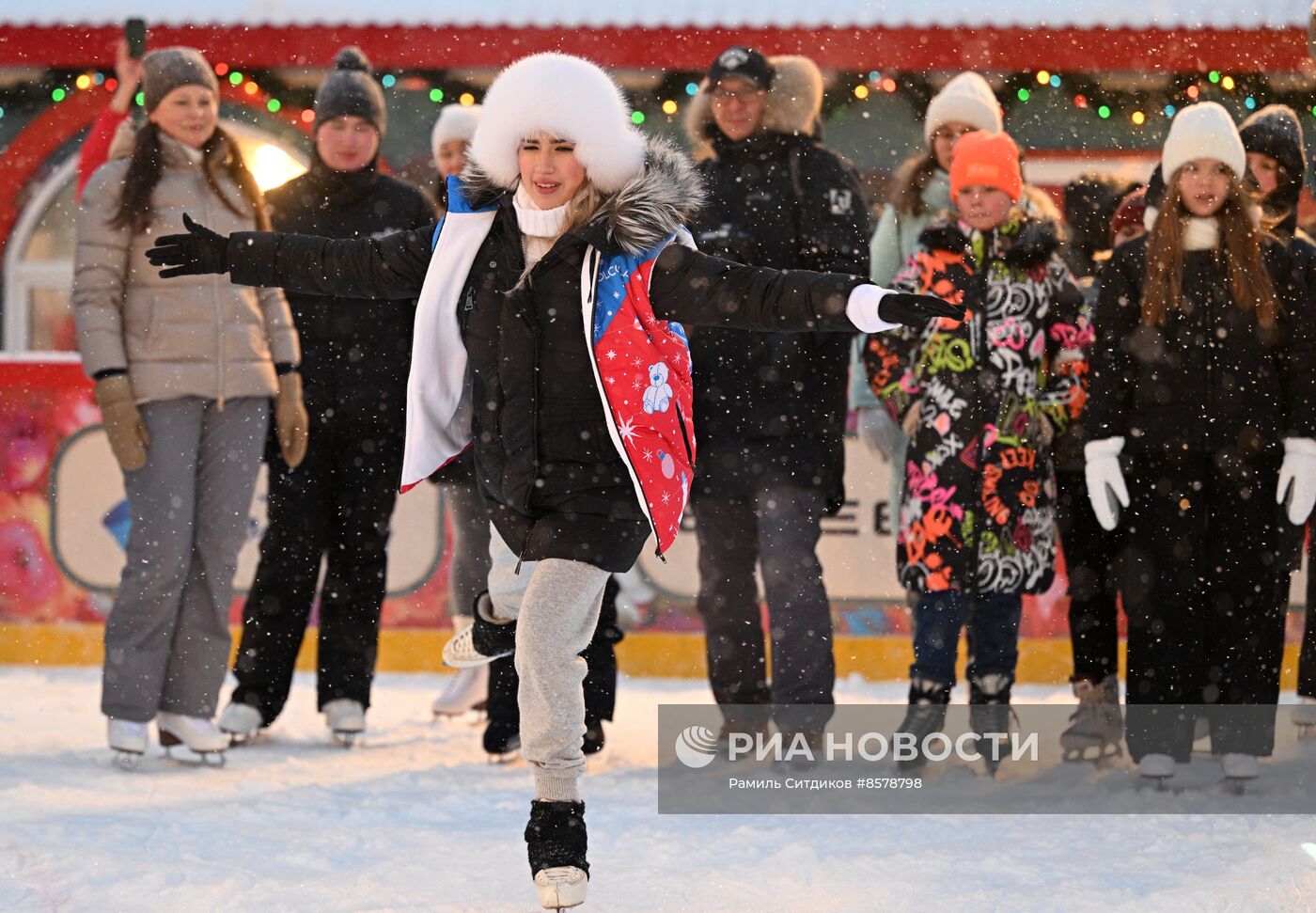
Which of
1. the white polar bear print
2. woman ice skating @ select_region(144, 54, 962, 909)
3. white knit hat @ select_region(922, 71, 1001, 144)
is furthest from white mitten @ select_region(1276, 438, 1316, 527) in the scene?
the white polar bear print

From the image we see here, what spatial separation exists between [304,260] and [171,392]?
1606 millimetres

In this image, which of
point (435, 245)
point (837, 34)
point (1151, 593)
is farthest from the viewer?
point (837, 34)

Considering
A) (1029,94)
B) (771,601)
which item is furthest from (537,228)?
(1029,94)

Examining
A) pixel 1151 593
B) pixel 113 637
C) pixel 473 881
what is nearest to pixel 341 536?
pixel 113 637

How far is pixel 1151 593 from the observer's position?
17.0ft

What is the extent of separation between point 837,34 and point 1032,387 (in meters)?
4.18

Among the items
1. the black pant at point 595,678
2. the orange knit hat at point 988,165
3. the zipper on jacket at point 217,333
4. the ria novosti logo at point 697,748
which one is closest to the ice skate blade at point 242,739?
the black pant at point 595,678

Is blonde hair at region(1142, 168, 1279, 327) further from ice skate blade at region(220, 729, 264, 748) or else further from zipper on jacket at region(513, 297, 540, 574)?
ice skate blade at region(220, 729, 264, 748)

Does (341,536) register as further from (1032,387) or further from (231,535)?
(1032,387)

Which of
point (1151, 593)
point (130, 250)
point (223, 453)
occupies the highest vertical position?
point (130, 250)

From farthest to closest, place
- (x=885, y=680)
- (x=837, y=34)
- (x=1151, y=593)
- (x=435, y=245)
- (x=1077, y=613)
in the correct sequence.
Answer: (x=837, y=34), (x=885, y=680), (x=1077, y=613), (x=1151, y=593), (x=435, y=245)

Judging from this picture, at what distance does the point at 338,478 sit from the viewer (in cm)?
580

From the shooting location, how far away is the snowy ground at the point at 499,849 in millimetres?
3691

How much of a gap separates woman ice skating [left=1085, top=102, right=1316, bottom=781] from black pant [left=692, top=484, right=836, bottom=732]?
2.93 feet
